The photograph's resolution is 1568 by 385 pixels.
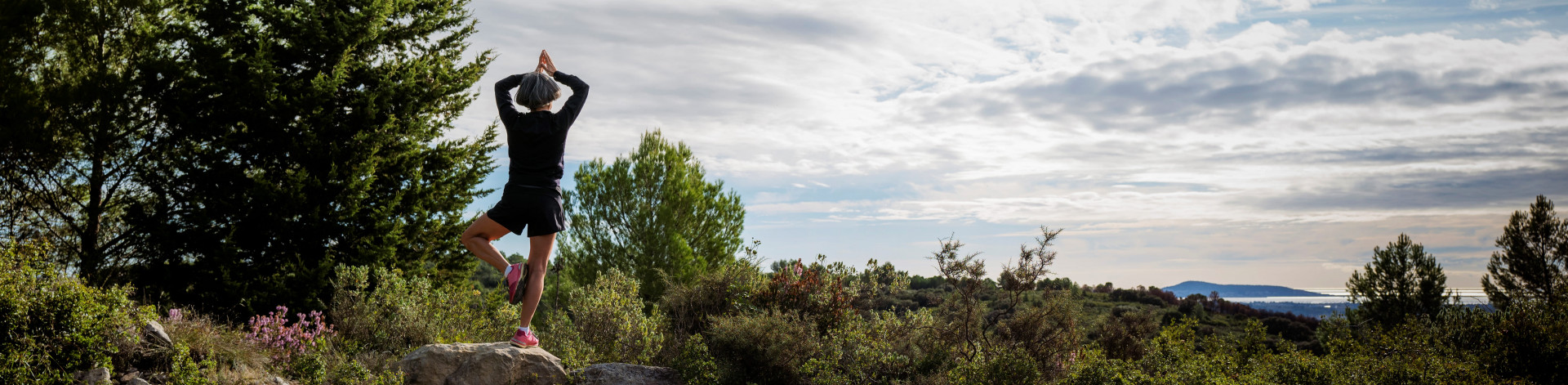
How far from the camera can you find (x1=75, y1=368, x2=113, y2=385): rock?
5612 mm

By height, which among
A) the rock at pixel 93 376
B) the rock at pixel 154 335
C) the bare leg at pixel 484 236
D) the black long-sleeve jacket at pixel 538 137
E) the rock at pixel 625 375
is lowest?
the rock at pixel 93 376

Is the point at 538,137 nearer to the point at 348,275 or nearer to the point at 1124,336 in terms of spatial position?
the point at 348,275

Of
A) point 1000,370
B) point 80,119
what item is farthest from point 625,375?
point 80,119

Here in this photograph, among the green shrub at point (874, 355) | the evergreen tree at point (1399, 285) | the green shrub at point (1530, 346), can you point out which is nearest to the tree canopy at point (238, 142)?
the green shrub at point (874, 355)

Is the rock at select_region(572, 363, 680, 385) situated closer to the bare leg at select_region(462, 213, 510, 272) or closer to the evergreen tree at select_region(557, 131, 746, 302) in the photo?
the bare leg at select_region(462, 213, 510, 272)

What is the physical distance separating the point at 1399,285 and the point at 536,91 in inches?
1035

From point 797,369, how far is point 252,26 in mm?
10003

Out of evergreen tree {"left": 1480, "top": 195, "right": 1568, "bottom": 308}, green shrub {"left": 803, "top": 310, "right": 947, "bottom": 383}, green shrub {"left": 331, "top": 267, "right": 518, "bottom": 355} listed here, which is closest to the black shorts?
green shrub {"left": 803, "top": 310, "right": 947, "bottom": 383}

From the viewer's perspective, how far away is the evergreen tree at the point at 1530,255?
1977 centimetres

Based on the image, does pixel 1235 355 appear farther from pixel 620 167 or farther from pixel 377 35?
pixel 620 167

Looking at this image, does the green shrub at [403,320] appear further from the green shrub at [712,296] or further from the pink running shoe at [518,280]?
the pink running shoe at [518,280]

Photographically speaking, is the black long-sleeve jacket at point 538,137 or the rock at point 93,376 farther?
the rock at point 93,376

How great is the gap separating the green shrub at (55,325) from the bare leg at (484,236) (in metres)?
2.76

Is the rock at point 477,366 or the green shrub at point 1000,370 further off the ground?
the green shrub at point 1000,370
